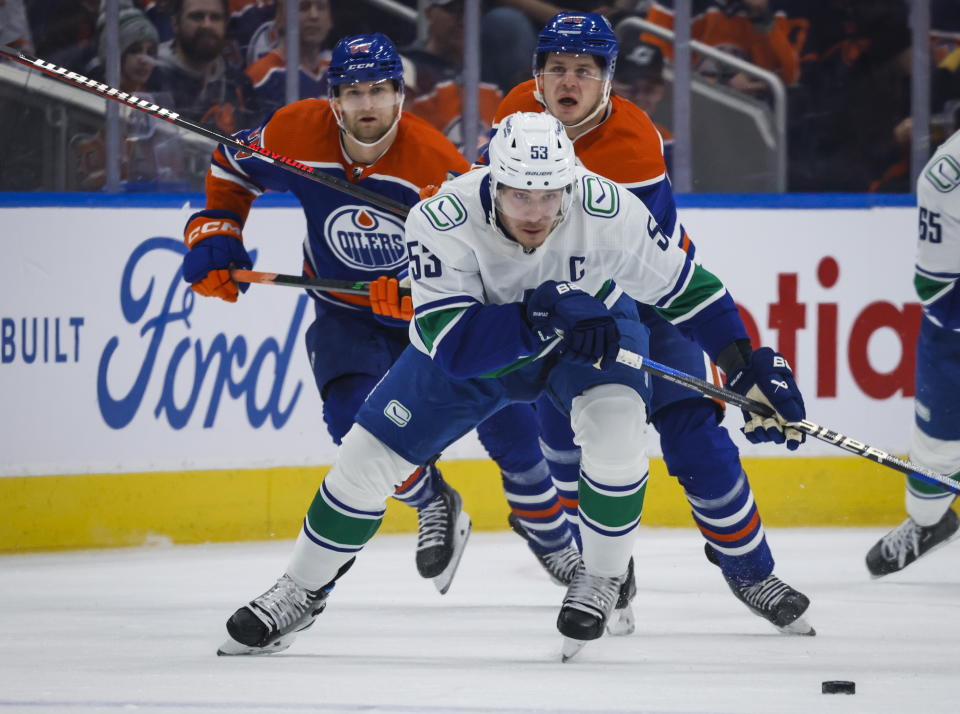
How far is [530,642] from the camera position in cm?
352

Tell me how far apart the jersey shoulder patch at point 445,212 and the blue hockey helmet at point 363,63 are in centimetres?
78

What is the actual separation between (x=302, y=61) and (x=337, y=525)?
245 cm

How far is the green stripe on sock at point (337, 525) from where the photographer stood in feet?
10.4

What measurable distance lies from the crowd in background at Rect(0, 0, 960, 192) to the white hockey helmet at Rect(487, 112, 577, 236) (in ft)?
7.61

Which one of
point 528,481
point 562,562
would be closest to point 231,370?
point 528,481

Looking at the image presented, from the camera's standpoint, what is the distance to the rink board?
4.88m

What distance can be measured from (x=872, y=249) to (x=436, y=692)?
2973 mm

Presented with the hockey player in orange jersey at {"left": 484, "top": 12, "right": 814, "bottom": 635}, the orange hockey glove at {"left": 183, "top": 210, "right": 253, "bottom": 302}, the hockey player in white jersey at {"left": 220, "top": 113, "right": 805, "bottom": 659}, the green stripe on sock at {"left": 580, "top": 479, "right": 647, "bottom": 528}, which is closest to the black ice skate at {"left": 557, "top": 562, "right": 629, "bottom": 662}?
the hockey player in white jersey at {"left": 220, "top": 113, "right": 805, "bottom": 659}

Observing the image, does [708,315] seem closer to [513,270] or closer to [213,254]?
[513,270]

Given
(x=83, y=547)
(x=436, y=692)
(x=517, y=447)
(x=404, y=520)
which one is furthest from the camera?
(x=404, y=520)

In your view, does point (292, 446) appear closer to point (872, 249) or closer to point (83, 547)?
point (83, 547)

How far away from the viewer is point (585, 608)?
318 cm

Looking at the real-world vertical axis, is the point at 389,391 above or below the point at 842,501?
above

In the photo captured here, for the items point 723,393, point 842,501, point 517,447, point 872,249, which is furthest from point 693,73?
point 723,393
